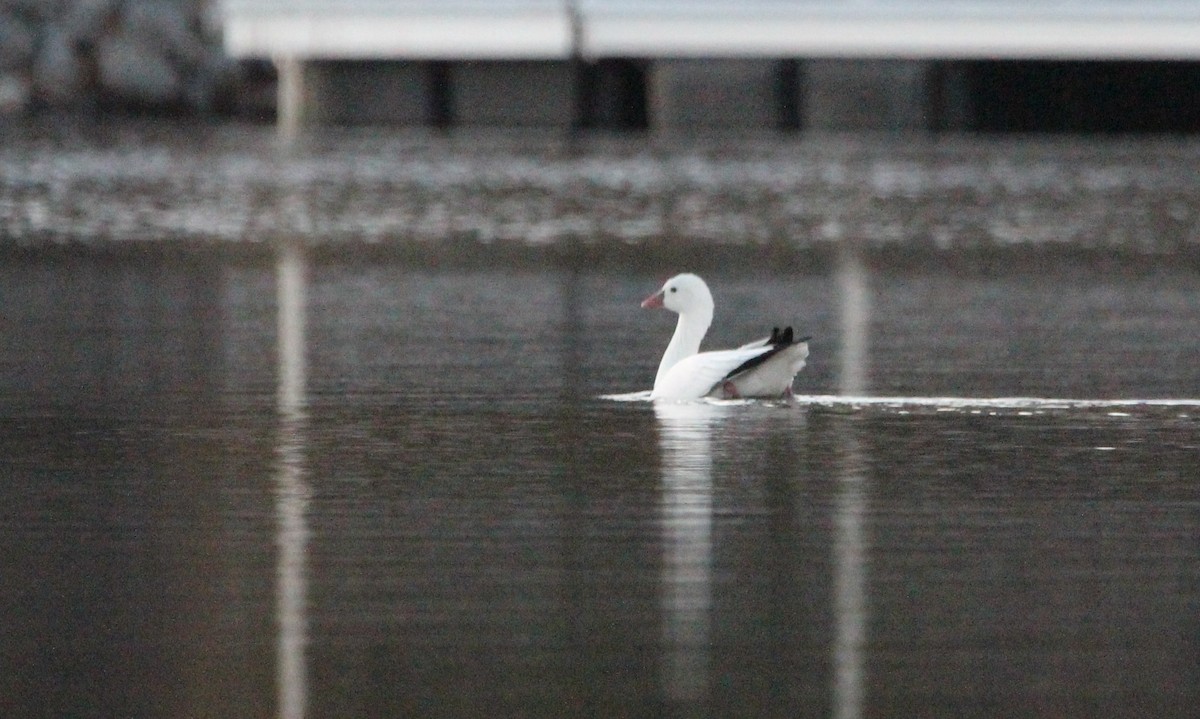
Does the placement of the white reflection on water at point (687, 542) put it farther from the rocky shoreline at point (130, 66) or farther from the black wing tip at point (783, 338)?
the rocky shoreline at point (130, 66)

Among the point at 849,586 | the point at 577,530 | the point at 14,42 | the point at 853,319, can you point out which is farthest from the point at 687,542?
the point at 14,42

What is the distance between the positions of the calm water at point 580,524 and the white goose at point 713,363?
14 centimetres

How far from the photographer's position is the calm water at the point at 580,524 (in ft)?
21.6

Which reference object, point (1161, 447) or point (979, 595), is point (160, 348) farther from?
point (979, 595)

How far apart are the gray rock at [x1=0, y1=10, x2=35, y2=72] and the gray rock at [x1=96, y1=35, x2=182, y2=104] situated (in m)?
3.14

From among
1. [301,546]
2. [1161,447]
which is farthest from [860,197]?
[301,546]

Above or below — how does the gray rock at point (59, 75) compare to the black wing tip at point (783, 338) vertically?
above

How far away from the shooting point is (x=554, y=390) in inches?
498

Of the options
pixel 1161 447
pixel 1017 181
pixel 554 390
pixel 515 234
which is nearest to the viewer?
pixel 1161 447

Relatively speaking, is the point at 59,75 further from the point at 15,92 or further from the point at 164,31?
the point at 164,31

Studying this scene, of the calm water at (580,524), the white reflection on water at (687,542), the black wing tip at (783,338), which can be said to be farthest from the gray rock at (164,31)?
the black wing tip at (783,338)

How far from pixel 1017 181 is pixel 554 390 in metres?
22.8

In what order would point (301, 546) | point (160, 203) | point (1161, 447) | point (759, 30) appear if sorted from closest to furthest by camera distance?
point (301, 546) < point (1161, 447) < point (160, 203) < point (759, 30)

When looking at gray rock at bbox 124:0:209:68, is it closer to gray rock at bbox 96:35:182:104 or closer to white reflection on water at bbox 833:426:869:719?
gray rock at bbox 96:35:182:104
